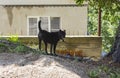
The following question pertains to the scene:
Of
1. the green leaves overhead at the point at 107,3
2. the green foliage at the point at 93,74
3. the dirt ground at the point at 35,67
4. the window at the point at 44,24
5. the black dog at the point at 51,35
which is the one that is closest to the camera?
the dirt ground at the point at 35,67

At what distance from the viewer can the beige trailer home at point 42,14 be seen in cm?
2089

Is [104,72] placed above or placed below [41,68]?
below

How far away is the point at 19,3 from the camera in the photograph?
21.2 metres

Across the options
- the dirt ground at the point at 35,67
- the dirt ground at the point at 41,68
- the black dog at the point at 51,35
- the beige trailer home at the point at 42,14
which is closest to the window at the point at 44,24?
the beige trailer home at the point at 42,14

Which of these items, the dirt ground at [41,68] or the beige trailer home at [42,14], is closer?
the dirt ground at [41,68]

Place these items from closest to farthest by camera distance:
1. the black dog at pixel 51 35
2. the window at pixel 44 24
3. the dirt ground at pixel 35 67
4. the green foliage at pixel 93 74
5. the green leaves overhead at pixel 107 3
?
the dirt ground at pixel 35 67, the green foliage at pixel 93 74, the black dog at pixel 51 35, the green leaves overhead at pixel 107 3, the window at pixel 44 24

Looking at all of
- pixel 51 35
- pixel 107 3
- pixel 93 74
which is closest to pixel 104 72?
pixel 93 74

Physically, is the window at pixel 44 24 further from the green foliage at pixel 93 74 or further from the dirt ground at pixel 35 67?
the green foliage at pixel 93 74

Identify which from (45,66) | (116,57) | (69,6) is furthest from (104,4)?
(69,6)

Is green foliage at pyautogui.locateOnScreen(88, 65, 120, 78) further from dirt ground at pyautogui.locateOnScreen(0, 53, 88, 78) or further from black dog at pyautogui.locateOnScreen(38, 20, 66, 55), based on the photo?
black dog at pyautogui.locateOnScreen(38, 20, 66, 55)

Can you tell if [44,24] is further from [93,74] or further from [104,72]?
[93,74]

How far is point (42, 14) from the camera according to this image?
20906 millimetres

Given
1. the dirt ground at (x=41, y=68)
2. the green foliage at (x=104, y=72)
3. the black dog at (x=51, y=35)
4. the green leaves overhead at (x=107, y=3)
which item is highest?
the green leaves overhead at (x=107, y=3)

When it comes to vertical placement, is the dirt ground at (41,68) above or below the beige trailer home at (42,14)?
below
